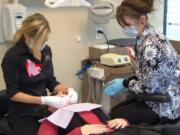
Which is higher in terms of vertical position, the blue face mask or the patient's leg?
the blue face mask

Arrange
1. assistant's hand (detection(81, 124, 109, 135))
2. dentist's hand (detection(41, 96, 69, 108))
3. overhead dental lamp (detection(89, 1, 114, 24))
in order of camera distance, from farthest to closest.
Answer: overhead dental lamp (detection(89, 1, 114, 24)) → dentist's hand (detection(41, 96, 69, 108)) → assistant's hand (detection(81, 124, 109, 135))

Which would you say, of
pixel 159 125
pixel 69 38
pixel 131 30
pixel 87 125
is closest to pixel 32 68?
pixel 87 125

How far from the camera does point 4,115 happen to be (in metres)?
2.19

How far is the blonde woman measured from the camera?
1921mm

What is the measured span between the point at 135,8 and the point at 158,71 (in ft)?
1.21

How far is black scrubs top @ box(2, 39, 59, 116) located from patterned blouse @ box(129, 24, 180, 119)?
577 millimetres

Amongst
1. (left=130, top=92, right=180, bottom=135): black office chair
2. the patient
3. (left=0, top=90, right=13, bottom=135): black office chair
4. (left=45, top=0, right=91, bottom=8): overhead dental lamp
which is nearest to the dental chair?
(left=130, top=92, right=180, bottom=135): black office chair

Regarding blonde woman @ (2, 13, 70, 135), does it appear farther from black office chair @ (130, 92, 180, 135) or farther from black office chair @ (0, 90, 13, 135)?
black office chair @ (130, 92, 180, 135)

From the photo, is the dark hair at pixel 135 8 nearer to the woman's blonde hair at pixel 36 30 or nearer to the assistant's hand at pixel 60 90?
the woman's blonde hair at pixel 36 30

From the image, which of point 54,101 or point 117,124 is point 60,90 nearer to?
point 54,101

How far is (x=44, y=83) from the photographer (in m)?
2.14

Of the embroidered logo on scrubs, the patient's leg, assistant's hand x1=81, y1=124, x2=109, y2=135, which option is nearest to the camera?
assistant's hand x1=81, y1=124, x2=109, y2=135

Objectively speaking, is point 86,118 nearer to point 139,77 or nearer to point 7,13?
point 139,77

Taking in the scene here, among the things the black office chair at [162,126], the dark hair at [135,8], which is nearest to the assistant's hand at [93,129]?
the black office chair at [162,126]
